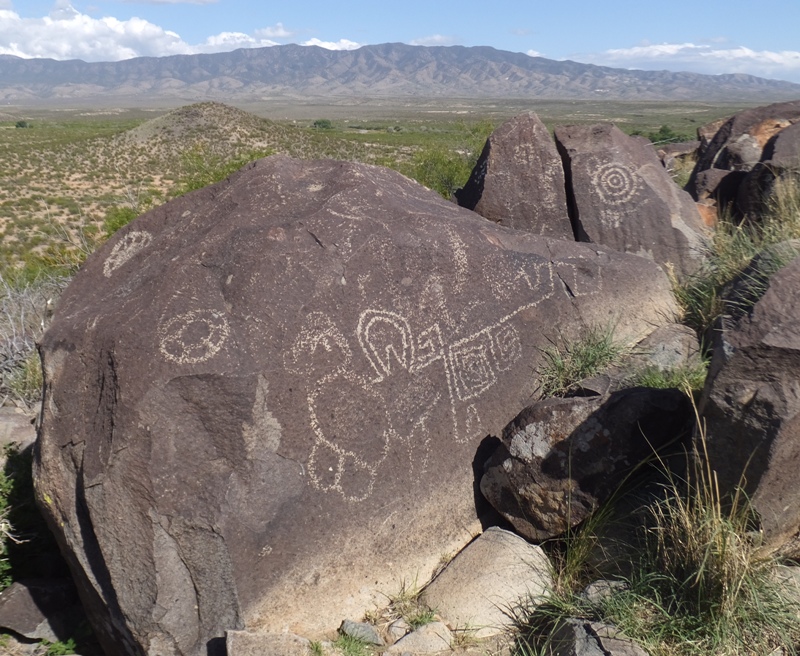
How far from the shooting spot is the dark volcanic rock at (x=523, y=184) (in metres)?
6.02

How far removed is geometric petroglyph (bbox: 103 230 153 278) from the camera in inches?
161

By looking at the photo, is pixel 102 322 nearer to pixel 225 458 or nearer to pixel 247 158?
pixel 225 458

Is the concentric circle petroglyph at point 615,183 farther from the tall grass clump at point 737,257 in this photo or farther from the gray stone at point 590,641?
the gray stone at point 590,641

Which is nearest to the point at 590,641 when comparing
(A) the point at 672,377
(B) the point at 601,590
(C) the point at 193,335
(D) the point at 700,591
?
(B) the point at 601,590

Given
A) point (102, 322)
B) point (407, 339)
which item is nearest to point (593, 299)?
point (407, 339)

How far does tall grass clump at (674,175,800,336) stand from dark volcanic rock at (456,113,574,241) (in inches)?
48.2

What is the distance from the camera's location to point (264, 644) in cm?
298

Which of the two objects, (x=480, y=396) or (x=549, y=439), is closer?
(x=549, y=439)

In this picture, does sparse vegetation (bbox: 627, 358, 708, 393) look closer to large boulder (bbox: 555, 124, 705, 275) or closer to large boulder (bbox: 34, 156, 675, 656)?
large boulder (bbox: 34, 156, 675, 656)

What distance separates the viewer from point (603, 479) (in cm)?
335

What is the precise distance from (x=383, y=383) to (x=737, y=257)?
8.82ft

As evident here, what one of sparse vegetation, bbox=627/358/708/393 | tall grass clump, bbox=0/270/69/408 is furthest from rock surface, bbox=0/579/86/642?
sparse vegetation, bbox=627/358/708/393

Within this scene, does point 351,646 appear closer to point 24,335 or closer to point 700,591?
point 700,591

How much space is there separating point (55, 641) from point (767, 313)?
348cm
